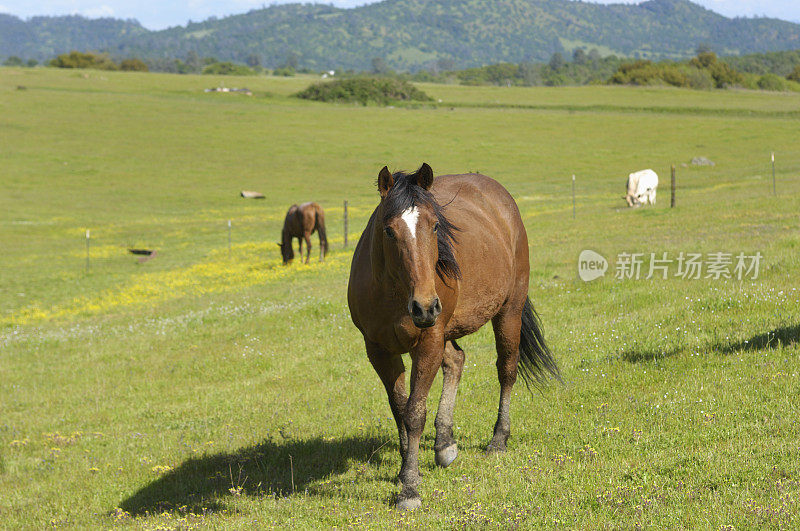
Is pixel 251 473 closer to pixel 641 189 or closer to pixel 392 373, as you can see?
pixel 392 373

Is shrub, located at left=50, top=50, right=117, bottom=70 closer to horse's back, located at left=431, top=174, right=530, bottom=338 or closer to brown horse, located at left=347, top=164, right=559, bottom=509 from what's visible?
horse's back, located at left=431, top=174, right=530, bottom=338

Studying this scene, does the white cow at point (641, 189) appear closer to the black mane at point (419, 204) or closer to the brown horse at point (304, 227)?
the brown horse at point (304, 227)

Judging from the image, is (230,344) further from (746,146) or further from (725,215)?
(746,146)

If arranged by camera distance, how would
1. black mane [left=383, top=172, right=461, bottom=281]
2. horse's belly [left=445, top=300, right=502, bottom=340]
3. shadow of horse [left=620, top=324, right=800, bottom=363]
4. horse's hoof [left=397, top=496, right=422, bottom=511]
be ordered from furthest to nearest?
1. shadow of horse [left=620, top=324, right=800, bottom=363]
2. horse's belly [left=445, top=300, right=502, bottom=340]
3. horse's hoof [left=397, top=496, right=422, bottom=511]
4. black mane [left=383, top=172, right=461, bottom=281]

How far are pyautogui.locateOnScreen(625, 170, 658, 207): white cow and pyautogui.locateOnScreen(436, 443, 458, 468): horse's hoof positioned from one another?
104 ft

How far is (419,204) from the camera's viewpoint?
5.76 metres

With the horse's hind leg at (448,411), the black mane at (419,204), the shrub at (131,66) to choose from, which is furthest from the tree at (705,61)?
the black mane at (419,204)

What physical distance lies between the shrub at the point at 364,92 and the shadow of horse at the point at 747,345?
357ft

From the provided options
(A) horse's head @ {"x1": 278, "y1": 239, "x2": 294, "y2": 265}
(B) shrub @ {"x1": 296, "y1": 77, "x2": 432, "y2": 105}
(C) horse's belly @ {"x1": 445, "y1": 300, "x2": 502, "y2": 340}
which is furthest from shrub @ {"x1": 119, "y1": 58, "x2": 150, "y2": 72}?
(C) horse's belly @ {"x1": 445, "y1": 300, "x2": 502, "y2": 340}

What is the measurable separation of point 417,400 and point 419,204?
1.85m

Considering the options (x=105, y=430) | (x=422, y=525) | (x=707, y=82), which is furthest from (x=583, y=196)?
(x=707, y=82)

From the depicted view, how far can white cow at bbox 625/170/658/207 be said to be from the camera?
36.3 m

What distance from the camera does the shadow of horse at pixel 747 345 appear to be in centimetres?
889

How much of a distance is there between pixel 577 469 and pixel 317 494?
8.51 feet
